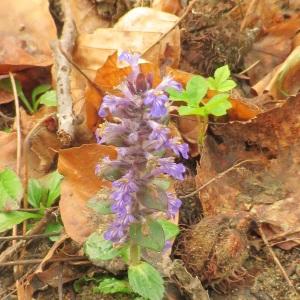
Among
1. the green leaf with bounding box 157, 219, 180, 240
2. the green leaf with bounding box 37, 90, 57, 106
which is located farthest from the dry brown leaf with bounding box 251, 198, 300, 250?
the green leaf with bounding box 37, 90, 57, 106

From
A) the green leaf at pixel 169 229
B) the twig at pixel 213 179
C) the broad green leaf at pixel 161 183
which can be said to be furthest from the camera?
the twig at pixel 213 179

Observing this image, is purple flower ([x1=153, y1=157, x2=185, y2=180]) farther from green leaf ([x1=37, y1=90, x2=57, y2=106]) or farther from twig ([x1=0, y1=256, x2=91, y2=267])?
green leaf ([x1=37, y1=90, x2=57, y2=106])

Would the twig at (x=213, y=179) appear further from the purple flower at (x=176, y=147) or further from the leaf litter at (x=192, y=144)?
the purple flower at (x=176, y=147)

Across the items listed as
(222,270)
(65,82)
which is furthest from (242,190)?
(65,82)

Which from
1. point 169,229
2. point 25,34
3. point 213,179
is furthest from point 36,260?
point 25,34

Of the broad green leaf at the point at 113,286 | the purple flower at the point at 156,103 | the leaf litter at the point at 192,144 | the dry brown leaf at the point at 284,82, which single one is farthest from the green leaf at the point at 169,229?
the dry brown leaf at the point at 284,82

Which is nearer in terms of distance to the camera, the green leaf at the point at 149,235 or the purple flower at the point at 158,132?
the purple flower at the point at 158,132
